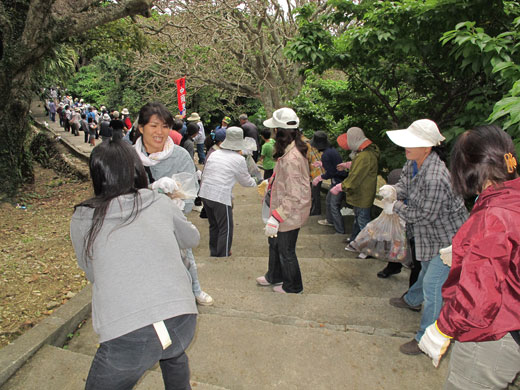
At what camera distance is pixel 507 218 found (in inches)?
58.2

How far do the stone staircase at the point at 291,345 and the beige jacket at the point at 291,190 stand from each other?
2.67 ft

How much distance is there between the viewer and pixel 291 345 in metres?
2.75

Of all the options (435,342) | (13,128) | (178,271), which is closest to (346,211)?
(435,342)

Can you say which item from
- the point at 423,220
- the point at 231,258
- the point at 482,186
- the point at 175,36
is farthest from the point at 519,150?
the point at 175,36

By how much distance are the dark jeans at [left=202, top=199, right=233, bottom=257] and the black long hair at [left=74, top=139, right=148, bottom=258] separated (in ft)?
8.81

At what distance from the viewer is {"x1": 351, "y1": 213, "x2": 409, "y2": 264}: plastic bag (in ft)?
13.1

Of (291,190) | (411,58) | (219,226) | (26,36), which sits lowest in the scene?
(219,226)

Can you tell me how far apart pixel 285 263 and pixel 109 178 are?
2.29m

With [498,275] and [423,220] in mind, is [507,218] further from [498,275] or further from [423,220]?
[423,220]

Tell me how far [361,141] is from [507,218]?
3.44 meters

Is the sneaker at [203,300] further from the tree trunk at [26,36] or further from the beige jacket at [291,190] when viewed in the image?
→ the tree trunk at [26,36]

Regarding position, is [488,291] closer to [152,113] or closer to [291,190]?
[291,190]

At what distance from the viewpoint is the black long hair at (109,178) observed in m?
1.64

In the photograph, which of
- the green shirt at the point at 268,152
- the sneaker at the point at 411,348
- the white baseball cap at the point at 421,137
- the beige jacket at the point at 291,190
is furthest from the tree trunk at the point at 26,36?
the sneaker at the point at 411,348
